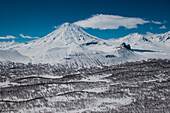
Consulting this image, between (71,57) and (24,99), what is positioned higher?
(71,57)

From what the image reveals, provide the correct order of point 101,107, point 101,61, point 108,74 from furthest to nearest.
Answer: point 101,61, point 108,74, point 101,107

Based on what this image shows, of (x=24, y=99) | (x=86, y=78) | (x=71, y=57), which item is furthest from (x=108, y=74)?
(x=71, y=57)

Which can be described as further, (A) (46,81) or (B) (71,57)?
(B) (71,57)

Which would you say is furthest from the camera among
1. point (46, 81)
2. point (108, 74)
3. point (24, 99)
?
point (108, 74)

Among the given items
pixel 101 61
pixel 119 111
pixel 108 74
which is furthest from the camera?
pixel 101 61

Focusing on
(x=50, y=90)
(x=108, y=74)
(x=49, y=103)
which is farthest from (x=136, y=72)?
(x=49, y=103)

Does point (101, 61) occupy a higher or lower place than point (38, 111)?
higher

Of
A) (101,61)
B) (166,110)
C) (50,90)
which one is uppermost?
(101,61)

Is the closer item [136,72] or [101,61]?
[136,72]

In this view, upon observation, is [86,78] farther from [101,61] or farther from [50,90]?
[101,61]

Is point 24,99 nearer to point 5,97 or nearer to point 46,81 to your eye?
point 5,97
